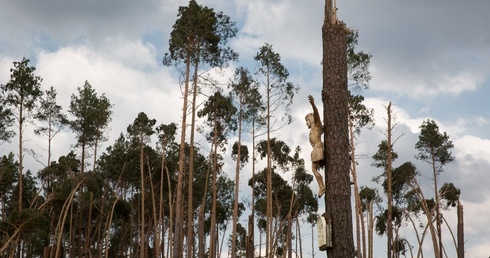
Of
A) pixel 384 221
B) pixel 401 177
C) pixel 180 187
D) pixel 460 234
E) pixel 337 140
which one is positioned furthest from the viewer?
pixel 384 221

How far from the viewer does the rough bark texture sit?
692cm

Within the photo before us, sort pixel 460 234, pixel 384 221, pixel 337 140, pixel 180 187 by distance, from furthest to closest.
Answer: pixel 384 221, pixel 460 234, pixel 180 187, pixel 337 140

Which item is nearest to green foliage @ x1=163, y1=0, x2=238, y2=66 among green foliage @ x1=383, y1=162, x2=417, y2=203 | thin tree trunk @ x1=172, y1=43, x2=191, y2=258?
thin tree trunk @ x1=172, y1=43, x2=191, y2=258

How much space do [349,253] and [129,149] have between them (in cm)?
3038

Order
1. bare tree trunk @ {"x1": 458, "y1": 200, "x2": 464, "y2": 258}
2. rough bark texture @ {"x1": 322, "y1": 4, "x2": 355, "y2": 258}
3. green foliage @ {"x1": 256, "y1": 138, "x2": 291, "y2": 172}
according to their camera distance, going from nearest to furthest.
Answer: rough bark texture @ {"x1": 322, "y1": 4, "x2": 355, "y2": 258}
bare tree trunk @ {"x1": 458, "y1": 200, "x2": 464, "y2": 258}
green foliage @ {"x1": 256, "y1": 138, "x2": 291, "y2": 172}

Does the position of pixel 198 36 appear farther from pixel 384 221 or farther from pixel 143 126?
pixel 384 221

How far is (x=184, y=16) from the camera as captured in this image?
26469 mm

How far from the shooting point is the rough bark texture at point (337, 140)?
22.7 feet

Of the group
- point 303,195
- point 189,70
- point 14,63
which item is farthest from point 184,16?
point 303,195

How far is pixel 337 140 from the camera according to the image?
23.6 feet

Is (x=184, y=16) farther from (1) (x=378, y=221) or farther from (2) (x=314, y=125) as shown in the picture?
(1) (x=378, y=221)

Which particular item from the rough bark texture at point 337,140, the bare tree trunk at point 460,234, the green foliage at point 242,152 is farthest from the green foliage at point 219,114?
the rough bark texture at point 337,140

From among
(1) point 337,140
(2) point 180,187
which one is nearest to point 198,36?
(2) point 180,187

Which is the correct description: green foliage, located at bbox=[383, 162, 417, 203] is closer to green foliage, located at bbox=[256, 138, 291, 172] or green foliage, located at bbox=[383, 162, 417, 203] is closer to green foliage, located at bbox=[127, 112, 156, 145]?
green foliage, located at bbox=[256, 138, 291, 172]
